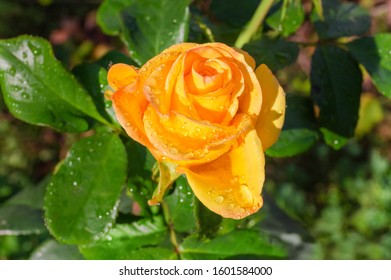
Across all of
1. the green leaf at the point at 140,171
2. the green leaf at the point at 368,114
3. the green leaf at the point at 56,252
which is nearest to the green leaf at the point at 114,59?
the green leaf at the point at 140,171

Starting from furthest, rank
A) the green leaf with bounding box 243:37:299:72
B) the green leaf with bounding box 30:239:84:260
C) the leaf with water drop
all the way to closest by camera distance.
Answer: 1. the green leaf with bounding box 30:239:84:260
2. the green leaf with bounding box 243:37:299:72
3. the leaf with water drop

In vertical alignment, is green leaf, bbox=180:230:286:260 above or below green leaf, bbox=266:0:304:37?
below

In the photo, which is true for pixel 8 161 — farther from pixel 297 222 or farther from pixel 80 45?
pixel 297 222

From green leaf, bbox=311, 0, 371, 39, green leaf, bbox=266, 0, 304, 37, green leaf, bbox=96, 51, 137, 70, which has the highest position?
green leaf, bbox=96, 51, 137, 70

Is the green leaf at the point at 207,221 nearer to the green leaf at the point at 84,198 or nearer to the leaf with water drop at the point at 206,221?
the leaf with water drop at the point at 206,221

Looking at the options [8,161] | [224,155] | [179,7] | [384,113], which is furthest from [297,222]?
[8,161]

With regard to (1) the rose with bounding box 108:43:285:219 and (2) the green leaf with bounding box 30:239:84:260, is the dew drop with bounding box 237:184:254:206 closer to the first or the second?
(1) the rose with bounding box 108:43:285:219

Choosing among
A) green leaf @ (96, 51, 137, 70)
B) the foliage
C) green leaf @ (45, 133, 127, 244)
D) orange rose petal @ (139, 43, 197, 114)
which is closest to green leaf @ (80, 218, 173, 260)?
the foliage
